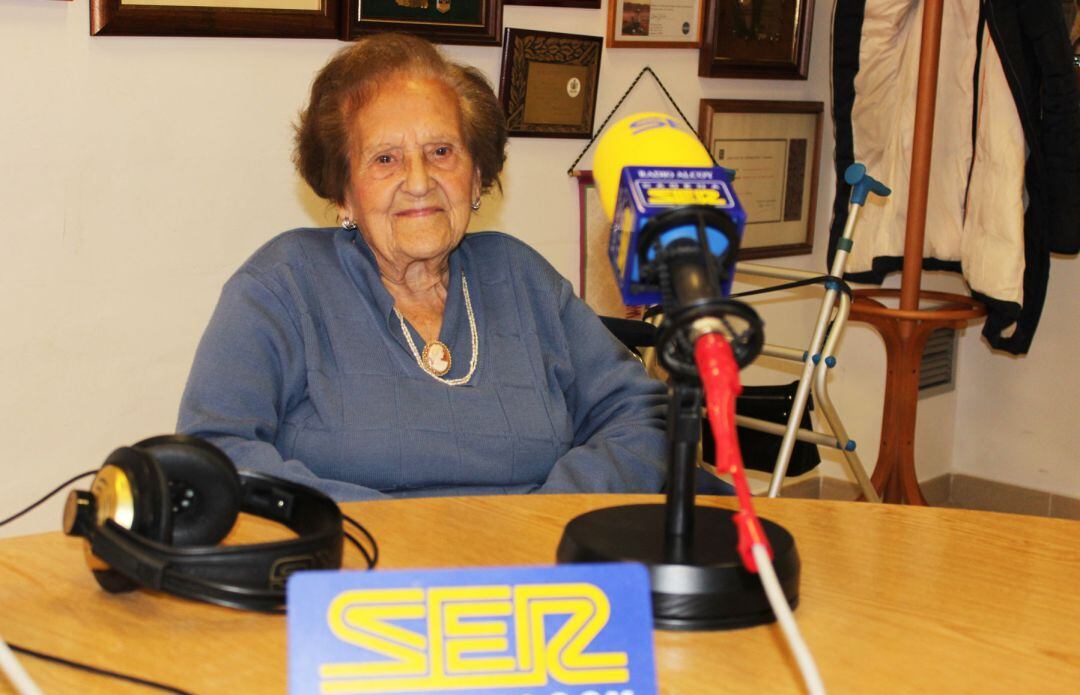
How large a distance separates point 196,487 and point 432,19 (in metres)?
1.96

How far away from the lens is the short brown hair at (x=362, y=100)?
1941mm

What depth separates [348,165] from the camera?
198cm

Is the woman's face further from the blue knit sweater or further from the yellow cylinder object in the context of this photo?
the yellow cylinder object

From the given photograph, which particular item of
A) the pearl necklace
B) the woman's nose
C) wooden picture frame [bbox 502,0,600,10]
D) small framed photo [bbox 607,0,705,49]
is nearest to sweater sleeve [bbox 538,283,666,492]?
the pearl necklace

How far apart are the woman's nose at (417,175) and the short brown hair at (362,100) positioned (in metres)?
0.10

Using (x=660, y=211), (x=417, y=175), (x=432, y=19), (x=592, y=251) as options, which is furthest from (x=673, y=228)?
(x=592, y=251)

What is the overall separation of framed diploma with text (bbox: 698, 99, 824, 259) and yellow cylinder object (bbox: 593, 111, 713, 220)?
255 cm

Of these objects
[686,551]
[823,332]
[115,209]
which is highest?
[115,209]

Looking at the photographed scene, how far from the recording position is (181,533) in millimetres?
993

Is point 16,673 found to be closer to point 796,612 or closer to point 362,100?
point 796,612

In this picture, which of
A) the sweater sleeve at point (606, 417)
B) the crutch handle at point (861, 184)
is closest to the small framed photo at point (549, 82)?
the crutch handle at point (861, 184)

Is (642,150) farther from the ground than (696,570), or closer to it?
farther from the ground

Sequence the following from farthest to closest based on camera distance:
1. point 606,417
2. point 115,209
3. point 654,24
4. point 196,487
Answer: point 654,24 < point 115,209 < point 606,417 < point 196,487

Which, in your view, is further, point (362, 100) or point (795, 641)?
point (362, 100)
